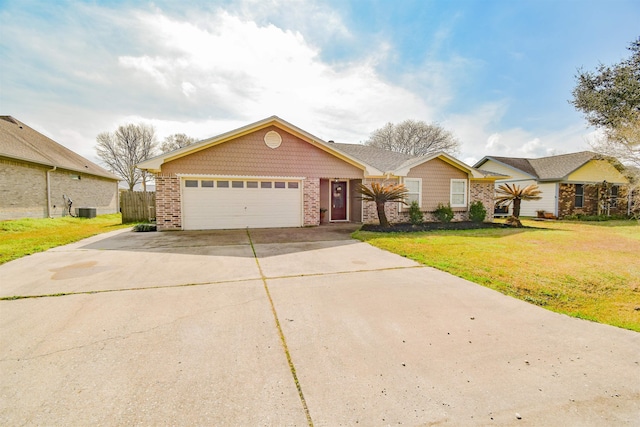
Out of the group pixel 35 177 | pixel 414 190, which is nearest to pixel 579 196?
pixel 414 190

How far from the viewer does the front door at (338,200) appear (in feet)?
45.5

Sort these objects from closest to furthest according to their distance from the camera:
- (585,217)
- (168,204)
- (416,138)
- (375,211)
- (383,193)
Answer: (168,204) < (383,193) < (375,211) < (585,217) < (416,138)

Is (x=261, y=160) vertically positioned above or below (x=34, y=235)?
above

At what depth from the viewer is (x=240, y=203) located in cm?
1138

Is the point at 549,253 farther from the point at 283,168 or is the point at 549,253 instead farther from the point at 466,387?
the point at 283,168

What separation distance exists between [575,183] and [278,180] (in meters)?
19.8

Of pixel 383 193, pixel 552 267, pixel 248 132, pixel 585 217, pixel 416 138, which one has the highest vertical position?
pixel 416 138

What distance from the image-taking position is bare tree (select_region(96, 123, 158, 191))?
32.8 meters

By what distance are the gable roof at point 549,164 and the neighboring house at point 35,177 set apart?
2846 cm

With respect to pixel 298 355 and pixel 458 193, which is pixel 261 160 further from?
pixel 458 193

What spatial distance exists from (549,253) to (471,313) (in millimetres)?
5259

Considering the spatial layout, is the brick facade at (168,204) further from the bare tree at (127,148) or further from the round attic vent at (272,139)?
the bare tree at (127,148)

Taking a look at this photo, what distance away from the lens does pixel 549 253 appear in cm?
702

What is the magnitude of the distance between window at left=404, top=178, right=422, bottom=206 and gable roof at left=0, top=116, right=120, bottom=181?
1783 centimetres
